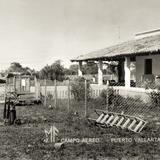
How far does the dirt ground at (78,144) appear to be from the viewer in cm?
711

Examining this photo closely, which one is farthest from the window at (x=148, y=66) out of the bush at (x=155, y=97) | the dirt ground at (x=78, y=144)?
the dirt ground at (x=78, y=144)

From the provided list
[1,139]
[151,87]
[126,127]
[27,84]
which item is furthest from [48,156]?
[27,84]

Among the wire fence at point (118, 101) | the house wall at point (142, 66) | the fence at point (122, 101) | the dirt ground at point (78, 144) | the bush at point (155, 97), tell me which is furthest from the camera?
the house wall at point (142, 66)

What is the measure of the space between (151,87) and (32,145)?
1072 centimetres

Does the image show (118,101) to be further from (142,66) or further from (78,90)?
(142,66)

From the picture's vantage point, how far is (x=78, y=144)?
8.16 m

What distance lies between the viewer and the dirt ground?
23.3 feet

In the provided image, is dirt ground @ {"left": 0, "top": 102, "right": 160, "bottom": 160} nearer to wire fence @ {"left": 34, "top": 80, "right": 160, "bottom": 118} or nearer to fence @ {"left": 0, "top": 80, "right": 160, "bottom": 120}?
wire fence @ {"left": 34, "top": 80, "right": 160, "bottom": 118}

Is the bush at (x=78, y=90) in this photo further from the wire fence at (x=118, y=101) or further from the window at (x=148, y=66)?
the window at (x=148, y=66)

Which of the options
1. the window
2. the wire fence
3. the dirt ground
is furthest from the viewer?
the window

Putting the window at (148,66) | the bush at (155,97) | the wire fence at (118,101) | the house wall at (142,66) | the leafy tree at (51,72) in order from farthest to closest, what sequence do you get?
the leafy tree at (51,72)
the window at (148,66)
the house wall at (142,66)
the bush at (155,97)
the wire fence at (118,101)

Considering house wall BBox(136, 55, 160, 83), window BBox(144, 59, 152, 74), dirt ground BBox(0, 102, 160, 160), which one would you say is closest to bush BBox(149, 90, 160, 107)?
house wall BBox(136, 55, 160, 83)

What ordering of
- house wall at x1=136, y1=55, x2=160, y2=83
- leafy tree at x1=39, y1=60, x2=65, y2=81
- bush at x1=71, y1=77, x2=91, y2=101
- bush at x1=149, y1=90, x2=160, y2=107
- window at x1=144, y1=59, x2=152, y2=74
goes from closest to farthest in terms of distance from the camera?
bush at x1=149, y1=90, x2=160, y2=107 → house wall at x1=136, y1=55, x2=160, y2=83 → bush at x1=71, y1=77, x2=91, y2=101 → window at x1=144, y1=59, x2=152, y2=74 → leafy tree at x1=39, y1=60, x2=65, y2=81

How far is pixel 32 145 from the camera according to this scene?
26.5 feet
